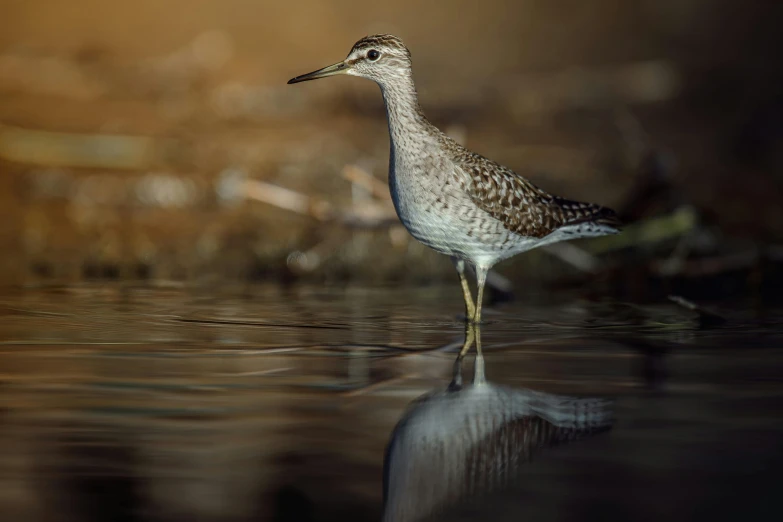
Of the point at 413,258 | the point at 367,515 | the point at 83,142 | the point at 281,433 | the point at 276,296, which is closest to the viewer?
the point at 367,515

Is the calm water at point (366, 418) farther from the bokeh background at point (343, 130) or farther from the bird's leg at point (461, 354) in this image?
the bokeh background at point (343, 130)

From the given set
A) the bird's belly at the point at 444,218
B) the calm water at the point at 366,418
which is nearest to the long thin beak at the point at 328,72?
the bird's belly at the point at 444,218

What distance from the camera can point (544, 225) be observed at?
9305mm

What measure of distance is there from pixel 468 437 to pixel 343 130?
1267cm

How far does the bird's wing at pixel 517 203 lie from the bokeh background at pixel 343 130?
3.84 ft

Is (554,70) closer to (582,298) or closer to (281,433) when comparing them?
(582,298)

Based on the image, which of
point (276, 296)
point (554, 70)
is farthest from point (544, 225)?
point (554, 70)

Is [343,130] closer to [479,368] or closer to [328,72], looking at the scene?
[328,72]

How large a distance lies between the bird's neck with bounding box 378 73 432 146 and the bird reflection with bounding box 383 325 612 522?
2930mm

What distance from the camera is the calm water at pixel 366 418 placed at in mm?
4191

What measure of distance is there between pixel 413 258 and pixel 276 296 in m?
2.32

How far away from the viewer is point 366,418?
5.39 meters

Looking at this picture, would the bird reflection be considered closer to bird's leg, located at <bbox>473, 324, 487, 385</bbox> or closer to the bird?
bird's leg, located at <bbox>473, 324, 487, 385</bbox>

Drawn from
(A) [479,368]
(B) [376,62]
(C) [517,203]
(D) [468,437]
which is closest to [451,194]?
(C) [517,203]
